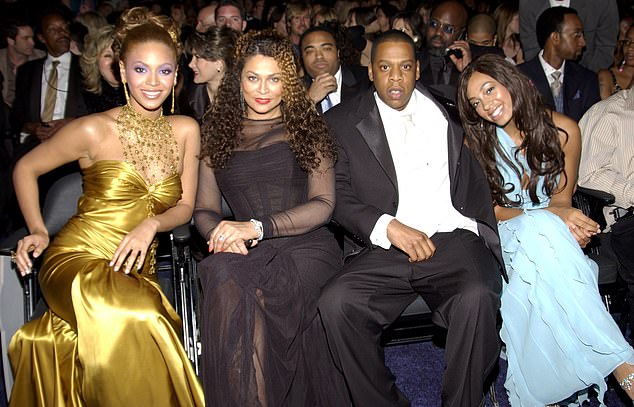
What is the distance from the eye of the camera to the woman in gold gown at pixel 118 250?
9.50 feet

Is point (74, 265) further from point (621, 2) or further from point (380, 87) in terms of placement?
point (621, 2)

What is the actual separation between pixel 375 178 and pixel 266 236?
0.65 meters

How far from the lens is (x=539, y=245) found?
326 cm

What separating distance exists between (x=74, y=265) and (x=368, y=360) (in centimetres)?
135

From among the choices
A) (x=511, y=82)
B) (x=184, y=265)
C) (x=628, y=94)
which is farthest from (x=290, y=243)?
(x=628, y=94)

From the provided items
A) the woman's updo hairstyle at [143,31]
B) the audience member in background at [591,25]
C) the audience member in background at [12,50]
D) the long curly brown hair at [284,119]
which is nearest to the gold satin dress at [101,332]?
the long curly brown hair at [284,119]

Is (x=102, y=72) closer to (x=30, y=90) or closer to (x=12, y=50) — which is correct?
(x=30, y=90)

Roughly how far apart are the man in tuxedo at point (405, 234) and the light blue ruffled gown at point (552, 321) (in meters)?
0.15

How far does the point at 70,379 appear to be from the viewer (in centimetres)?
299

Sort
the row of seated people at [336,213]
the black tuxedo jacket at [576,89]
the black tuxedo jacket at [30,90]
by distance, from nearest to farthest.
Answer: the row of seated people at [336,213] → the black tuxedo jacket at [576,89] → the black tuxedo jacket at [30,90]

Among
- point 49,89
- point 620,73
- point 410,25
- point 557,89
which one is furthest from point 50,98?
point 620,73

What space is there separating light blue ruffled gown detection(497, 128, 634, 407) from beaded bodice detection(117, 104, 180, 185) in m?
1.71

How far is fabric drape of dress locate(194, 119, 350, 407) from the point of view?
2920 mm

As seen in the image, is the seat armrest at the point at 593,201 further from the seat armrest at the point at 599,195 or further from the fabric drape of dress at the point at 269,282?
the fabric drape of dress at the point at 269,282
